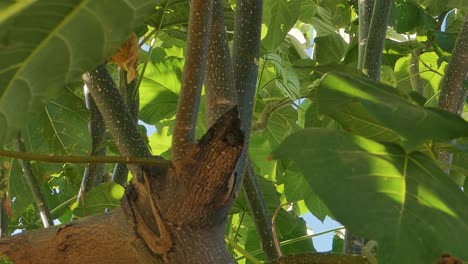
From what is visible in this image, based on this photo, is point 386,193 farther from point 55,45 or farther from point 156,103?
point 156,103

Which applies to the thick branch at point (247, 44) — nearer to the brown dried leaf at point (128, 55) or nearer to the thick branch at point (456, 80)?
the brown dried leaf at point (128, 55)

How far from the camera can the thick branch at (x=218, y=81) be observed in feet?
2.19

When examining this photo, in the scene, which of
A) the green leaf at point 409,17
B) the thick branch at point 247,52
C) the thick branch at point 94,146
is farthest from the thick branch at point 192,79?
the green leaf at point 409,17

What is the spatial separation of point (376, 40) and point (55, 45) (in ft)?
2.00

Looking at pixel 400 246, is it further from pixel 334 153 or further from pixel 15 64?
pixel 15 64

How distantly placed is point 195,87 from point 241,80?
185 mm

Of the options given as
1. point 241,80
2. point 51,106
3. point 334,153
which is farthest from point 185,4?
point 334,153

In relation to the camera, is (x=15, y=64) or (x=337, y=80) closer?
(x=15, y=64)

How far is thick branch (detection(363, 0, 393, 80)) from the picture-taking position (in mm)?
902

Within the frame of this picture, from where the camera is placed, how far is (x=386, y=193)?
44 cm

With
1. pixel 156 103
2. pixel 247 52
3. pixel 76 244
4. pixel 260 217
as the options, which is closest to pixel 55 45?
pixel 76 244

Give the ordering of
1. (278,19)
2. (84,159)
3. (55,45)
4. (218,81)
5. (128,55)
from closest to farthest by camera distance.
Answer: (55,45), (84,159), (218,81), (128,55), (278,19)

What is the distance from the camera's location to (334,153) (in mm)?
461

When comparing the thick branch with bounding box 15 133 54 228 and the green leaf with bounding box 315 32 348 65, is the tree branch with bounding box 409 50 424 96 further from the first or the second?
the thick branch with bounding box 15 133 54 228
